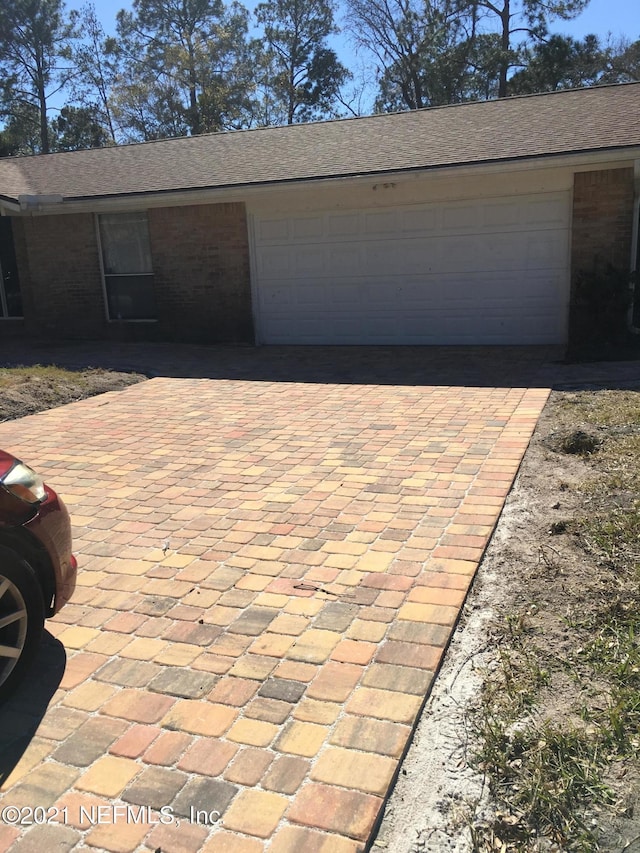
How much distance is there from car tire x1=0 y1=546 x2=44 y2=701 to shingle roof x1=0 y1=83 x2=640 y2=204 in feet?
31.5

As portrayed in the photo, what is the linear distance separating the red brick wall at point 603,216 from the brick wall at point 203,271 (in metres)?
5.69

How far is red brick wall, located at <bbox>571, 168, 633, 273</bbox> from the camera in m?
10.5

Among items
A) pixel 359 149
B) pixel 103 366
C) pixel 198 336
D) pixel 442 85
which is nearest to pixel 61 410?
pixel 103 366

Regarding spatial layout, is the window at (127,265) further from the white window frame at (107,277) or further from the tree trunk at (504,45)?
the tree trunk at (504,45)

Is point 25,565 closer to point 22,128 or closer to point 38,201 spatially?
point 38,201

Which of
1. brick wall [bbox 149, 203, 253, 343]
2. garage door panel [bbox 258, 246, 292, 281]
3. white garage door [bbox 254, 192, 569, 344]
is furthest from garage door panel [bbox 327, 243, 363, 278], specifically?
brick wall [bbox 149, 203, 253, 343]

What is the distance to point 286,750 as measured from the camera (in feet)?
8.34

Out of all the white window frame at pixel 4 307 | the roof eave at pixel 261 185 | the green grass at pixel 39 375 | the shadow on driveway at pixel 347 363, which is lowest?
the shadow on driveway at pixel 347 363

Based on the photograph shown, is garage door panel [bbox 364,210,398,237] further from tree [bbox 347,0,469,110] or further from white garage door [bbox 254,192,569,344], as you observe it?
tree [bbox 347,0,469,110]

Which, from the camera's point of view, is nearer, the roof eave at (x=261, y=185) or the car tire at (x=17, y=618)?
the car tire at (x=17, y=618)

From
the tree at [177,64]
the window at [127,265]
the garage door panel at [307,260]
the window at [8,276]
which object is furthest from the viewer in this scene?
the tree at [177,64]

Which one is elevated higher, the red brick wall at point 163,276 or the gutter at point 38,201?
the gutter at point 38,201

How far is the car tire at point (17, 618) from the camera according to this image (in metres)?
2.80

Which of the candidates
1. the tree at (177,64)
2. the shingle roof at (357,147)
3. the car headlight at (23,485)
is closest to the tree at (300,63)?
the tree at (177,64)
